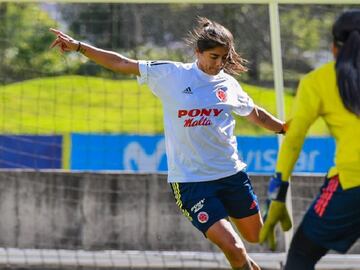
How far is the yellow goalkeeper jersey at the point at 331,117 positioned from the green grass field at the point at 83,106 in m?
6.91

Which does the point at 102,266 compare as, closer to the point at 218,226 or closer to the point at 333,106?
the point at 218,226

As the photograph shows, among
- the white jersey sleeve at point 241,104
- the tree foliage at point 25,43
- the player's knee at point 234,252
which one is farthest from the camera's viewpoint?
the tree foliage at point 25,43

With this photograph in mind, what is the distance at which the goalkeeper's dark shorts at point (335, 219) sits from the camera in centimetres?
477

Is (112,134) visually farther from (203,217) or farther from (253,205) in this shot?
(203,217)

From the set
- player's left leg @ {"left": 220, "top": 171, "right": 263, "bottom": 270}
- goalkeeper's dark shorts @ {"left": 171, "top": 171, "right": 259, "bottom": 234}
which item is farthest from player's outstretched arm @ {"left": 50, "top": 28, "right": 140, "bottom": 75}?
player's left leg @ {"left": 220, "top": 171, "right": 263, "bottom": 270}

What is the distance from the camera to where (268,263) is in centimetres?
909

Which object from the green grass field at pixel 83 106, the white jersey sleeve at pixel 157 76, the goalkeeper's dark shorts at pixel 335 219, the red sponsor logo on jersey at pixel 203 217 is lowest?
the red sponsor logo on jersey at pixel 203 217

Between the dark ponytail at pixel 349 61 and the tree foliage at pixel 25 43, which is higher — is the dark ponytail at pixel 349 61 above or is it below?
below

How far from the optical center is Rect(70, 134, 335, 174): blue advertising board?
12.1 m

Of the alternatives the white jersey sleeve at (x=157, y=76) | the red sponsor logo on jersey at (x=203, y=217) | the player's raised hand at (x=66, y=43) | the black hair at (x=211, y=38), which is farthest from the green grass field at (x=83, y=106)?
the red sponsor logo on jersey at (x=203, y=217)

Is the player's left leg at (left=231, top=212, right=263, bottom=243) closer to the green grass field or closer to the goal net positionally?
the goal net

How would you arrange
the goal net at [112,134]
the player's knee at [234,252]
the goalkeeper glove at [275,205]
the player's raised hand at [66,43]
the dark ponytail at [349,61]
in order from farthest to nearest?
the goal net at [112,134] → the player's raised hand at [66,43] → the player's knee at [234,252] → the goalkeeper glove at [275,205] → the dark ponytail at [349,61]

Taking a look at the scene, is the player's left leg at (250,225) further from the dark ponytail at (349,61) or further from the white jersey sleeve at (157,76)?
the dark ponytail at (349,61)

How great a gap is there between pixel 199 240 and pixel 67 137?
3.68 meters
